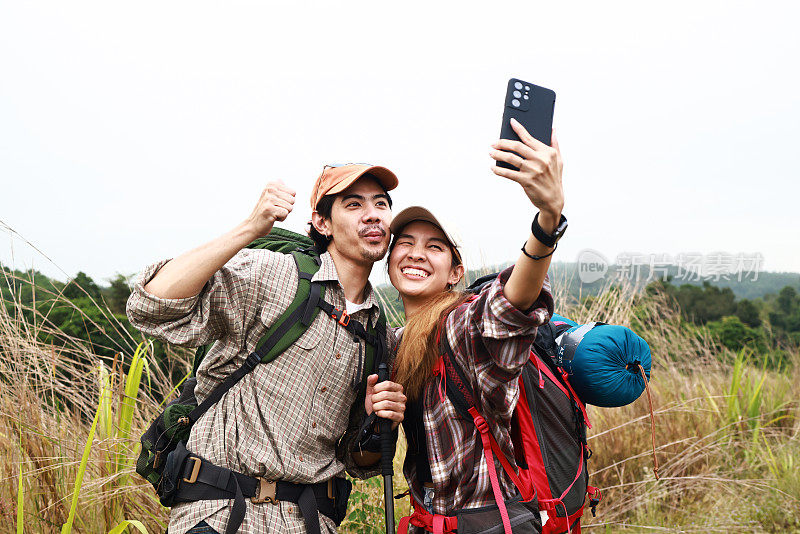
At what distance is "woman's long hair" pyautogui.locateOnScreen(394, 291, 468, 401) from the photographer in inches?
96.0

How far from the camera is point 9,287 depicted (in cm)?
384

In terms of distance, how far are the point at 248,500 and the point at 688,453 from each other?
5.11 m

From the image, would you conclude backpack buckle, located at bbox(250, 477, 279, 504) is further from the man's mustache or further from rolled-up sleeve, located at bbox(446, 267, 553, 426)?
the man's mustache

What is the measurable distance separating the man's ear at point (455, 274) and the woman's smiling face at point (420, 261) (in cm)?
2

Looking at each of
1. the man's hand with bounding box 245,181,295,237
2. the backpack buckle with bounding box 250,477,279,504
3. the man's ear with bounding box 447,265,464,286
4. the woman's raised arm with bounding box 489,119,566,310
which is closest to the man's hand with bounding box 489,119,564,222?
the woman's raised arm with bounding box 489,119,566,310

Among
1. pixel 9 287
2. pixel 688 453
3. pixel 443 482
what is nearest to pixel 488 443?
pixel 443 482

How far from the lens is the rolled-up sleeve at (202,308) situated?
2068mm

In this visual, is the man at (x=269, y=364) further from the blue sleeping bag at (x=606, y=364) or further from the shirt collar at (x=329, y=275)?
the blue sleeping bag at (x=606, y=364)

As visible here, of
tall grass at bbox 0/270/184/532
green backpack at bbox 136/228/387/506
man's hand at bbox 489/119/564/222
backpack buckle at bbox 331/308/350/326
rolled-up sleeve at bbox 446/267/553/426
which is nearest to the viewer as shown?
man's hand at bbox 489/119/564/222

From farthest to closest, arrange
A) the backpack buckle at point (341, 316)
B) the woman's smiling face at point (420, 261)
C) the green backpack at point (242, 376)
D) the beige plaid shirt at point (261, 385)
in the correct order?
1. the woman's smiling face at point (420, 261)
2. the backpack buckle at point (341, 316)
3. the green backpack at point (242, 376)
4. the beige plaid shirt at point (261, 385)

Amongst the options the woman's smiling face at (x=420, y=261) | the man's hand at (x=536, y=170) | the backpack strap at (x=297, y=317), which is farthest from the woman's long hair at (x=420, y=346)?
the man's hand at (x=536, y=170)

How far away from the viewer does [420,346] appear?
95.7 inches

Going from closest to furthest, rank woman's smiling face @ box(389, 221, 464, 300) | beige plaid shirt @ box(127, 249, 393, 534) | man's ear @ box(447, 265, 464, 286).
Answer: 1. beige plaid shirt @ box(127, 249, 393, 534)
2. woman's smiling face @ box(389, 221, 464, 300)
3. man's ear @ box(447, 265, 464, 286)

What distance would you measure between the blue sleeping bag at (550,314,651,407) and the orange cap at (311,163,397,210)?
46.2 inches
